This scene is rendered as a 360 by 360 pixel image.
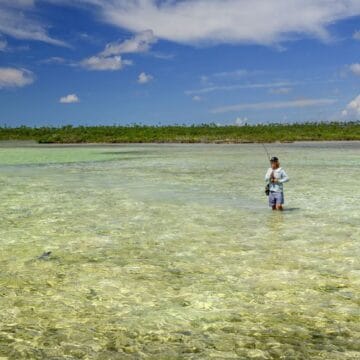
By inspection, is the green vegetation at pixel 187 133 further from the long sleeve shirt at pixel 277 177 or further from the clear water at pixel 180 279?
the clear water at pixel 180 279

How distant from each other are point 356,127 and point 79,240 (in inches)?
3985

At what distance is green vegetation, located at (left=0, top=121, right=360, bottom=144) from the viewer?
82375mm

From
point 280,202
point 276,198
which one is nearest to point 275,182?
point 276,198

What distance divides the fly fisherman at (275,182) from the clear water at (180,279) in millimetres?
471

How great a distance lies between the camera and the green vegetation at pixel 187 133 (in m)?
82.4

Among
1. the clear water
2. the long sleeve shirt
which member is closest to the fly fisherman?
the long sleeve shirt

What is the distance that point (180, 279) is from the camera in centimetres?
866

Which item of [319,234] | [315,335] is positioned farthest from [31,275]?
[319,234]

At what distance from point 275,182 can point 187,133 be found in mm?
82432

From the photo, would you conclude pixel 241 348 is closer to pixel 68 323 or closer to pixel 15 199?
pixel 68 323

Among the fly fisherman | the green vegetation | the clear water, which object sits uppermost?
the green vegetation

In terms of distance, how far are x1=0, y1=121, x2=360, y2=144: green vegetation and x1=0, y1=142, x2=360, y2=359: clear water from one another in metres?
60.8

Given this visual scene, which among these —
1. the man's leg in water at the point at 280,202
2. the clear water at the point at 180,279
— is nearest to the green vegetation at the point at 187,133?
the man's leg in water at the point at 280,202

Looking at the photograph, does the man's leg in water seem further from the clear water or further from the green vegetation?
the green vegetation
